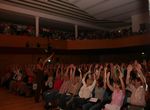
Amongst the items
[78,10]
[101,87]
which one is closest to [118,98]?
[101,87]

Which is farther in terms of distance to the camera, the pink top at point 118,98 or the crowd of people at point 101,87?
the pink top at point 118,98

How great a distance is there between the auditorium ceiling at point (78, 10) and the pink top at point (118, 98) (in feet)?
23.7

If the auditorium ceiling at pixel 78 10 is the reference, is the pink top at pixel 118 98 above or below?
below

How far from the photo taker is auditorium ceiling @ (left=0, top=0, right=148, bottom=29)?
1117cm

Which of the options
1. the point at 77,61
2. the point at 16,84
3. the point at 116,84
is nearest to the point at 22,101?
the point at 16,84

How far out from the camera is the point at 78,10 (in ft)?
42.5

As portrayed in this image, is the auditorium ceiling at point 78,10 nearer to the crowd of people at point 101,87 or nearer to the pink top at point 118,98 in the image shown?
the crowd of people at point 101,87

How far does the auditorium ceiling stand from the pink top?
7209mm

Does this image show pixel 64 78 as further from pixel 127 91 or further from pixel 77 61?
pixel 77 61

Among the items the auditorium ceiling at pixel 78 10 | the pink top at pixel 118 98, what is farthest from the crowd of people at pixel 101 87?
the auditorium ceiling at pixel 78 10

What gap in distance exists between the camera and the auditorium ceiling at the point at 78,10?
11.2 m

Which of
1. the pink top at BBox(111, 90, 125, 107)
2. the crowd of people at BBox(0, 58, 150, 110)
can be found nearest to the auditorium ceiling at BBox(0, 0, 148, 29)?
the crowd of people at BBox(0, 58, 150, 110)

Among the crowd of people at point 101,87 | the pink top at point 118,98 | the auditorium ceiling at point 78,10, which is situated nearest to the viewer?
the crowd of people at point 101,87

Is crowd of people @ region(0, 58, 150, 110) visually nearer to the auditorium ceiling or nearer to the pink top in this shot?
the pink top
